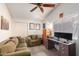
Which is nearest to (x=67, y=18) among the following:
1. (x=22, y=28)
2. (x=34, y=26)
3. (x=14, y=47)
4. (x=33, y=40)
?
(x=34, y=26)

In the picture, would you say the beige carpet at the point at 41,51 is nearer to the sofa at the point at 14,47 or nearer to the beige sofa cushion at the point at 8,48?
the sofa at the point at 14,47

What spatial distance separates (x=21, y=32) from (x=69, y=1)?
3.93 ft

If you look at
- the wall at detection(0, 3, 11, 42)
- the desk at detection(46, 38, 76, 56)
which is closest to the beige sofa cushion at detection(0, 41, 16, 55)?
the wall at detection(0, 3, 11, 42)

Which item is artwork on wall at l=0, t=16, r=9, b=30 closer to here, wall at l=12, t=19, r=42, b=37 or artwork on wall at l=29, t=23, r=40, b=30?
wall at l=12, t=19, r=42, b=37

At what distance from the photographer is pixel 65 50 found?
2129mm

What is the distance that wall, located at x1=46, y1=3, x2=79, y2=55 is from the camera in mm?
2111

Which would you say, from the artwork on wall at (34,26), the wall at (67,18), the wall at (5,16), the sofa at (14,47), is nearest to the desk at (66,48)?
the wall at (67,18)

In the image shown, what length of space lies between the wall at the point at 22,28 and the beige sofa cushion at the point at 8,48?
0.24m

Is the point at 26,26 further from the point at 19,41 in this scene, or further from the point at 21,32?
the point at 19,41

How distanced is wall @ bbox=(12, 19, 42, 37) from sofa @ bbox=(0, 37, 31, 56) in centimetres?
13

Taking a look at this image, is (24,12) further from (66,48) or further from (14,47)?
(66,48)

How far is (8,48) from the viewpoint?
205 cm

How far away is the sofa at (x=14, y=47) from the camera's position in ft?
6.56

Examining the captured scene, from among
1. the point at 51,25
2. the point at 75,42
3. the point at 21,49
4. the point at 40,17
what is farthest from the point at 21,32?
the point at 75,42
